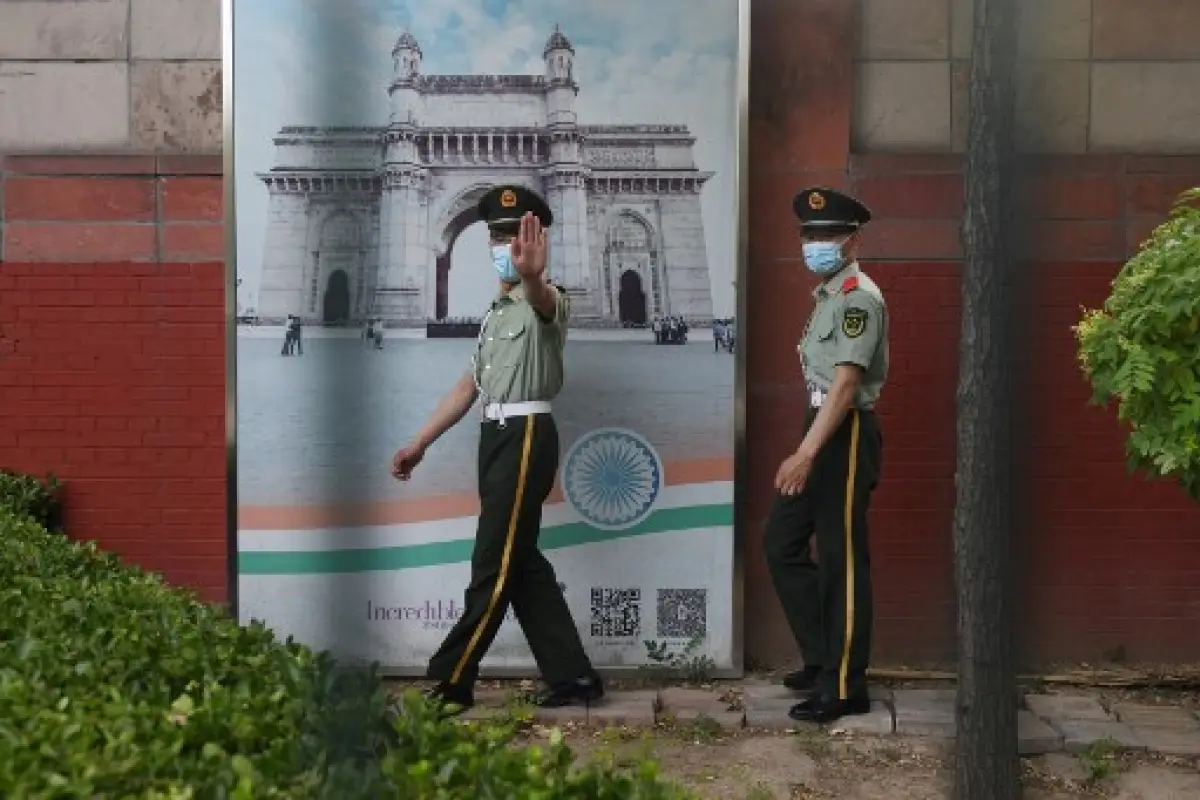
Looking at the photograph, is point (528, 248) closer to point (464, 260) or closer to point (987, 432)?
point (464, 260)

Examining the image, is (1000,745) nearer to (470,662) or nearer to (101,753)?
(101,753)

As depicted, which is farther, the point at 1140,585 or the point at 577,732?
the point at 1140,585

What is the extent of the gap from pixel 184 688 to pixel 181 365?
10.0 ft

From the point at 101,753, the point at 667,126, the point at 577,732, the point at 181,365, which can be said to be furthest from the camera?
the point at 181,365

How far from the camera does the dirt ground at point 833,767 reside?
13.6 ft

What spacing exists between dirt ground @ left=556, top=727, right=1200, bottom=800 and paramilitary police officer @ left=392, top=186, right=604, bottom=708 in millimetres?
329

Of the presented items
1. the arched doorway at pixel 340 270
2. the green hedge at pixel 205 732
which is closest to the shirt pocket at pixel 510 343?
the green hedge at pixel 205 732

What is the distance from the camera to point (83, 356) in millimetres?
5520

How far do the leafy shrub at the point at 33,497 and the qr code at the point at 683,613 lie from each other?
79.5 inches

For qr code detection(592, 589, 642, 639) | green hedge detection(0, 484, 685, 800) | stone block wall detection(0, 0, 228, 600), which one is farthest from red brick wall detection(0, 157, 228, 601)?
green hedge detection(0, 484, 685, 800)

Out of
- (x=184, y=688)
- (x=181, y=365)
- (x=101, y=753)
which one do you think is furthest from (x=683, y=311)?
(x=101, y=753)

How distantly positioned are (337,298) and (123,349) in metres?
4.75

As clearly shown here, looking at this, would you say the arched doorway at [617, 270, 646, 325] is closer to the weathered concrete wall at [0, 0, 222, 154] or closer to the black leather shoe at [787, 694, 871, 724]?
the black leather shoe at [787, 694, 871, 724]

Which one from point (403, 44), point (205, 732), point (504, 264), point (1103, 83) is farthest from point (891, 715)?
point (403, 44)
